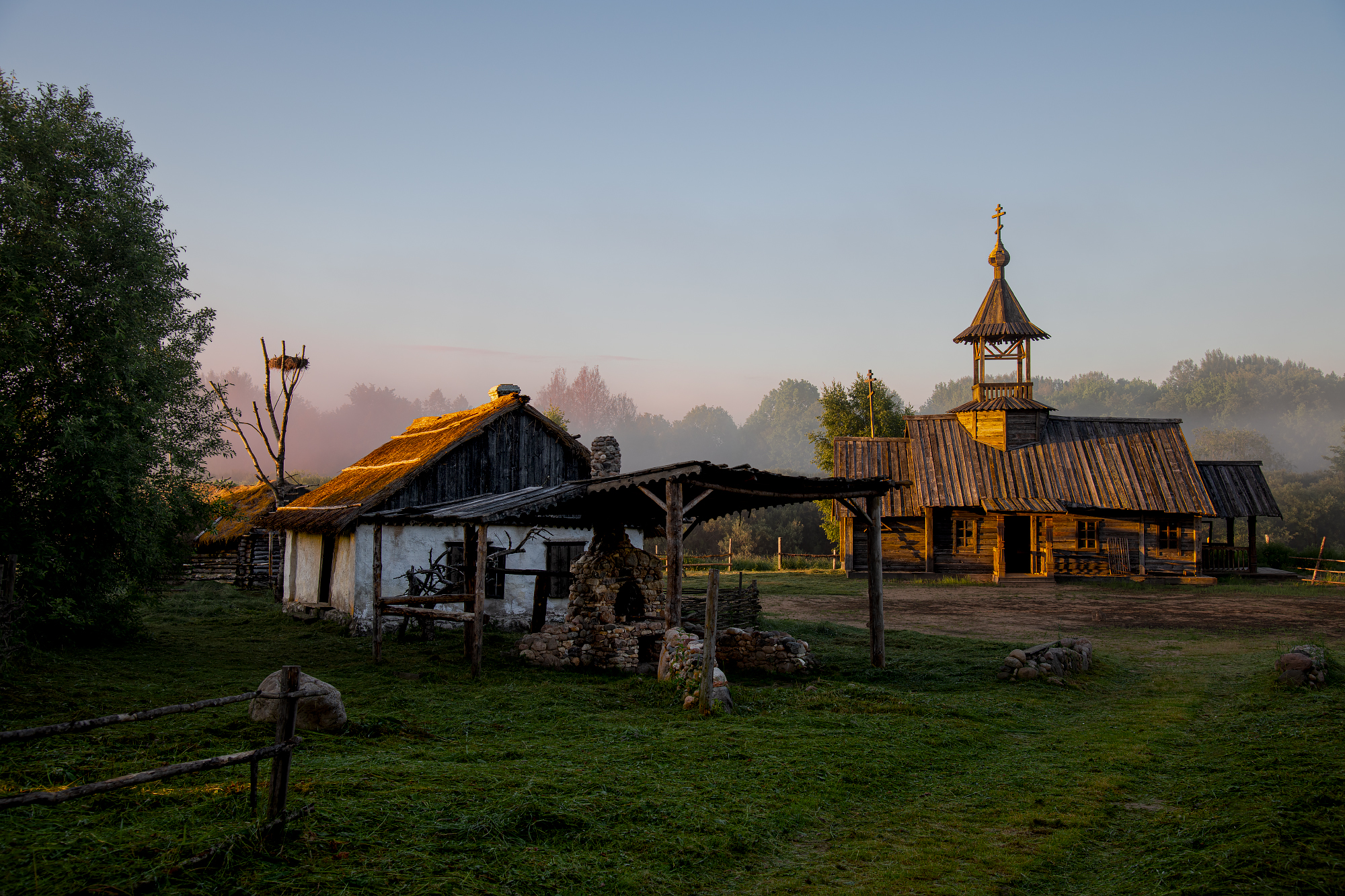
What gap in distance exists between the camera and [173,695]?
10.2 meters

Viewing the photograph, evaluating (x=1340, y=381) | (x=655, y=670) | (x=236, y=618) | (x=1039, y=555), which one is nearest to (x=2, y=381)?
(x=236, y=618)

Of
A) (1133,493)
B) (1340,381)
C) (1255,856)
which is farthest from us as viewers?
(1340,381)

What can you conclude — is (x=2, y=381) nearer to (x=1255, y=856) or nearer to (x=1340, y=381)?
(x=1255, y=856)

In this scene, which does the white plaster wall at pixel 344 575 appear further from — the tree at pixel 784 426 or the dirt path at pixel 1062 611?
the tree at pixel 784 426

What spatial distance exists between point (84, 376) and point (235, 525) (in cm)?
1769

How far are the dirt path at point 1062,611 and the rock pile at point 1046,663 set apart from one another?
430 cm

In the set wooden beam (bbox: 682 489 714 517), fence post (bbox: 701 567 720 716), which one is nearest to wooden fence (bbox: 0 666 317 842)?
fence post (bbox: 701 567 720 716)

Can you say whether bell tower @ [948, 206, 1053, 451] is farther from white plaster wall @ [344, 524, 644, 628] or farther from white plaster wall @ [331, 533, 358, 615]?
white plaster wall @ [331, 533, 358, 615]

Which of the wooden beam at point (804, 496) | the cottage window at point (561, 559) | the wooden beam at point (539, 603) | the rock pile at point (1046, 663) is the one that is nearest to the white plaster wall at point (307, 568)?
the cottage window at point (561, 559)

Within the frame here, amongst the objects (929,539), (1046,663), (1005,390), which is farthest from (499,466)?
(1005,390)

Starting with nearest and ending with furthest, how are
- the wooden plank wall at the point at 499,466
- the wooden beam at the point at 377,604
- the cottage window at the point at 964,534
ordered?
1. the wooden beam at the point at 377,604
2. the wooden plank wall at the point at 499,466
3. the cottage window at the point at 964,534

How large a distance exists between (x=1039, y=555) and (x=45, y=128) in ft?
111

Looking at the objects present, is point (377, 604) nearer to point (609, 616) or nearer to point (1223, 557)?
point (609, 616)

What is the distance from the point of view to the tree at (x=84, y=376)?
13008 mm
